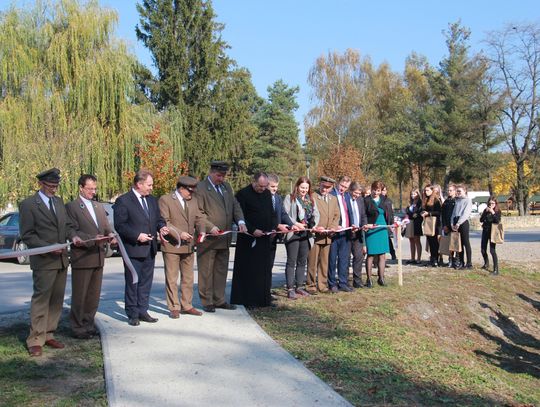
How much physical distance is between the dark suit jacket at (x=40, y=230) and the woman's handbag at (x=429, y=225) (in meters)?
9.23

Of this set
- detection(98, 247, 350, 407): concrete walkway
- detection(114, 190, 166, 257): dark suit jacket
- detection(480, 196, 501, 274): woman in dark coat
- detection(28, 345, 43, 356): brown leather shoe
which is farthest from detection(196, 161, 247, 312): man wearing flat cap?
detection(480, 196, 501, 274): woman in dark coat

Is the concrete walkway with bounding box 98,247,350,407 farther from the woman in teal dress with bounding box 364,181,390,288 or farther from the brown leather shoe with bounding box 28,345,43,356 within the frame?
the woman in teal dress with bounding box 364,181,390,288

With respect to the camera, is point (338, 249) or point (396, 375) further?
point (338, 249)

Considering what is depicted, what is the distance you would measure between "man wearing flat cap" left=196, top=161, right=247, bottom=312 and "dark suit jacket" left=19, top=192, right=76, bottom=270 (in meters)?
2.28

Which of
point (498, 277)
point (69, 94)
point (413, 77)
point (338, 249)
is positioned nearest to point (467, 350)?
point (338, 249)

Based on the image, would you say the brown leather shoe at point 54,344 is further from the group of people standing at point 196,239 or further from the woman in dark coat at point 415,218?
the woman in dark coat at point 415,218

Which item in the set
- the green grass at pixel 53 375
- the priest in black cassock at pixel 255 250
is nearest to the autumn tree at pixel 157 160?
the priest in black cassock at pixel 255 250

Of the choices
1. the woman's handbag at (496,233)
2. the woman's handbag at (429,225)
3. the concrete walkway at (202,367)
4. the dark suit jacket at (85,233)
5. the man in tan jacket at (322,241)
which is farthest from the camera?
the woman's handbag at (429,225)

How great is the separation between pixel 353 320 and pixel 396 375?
7.64ft

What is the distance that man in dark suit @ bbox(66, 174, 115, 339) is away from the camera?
714 centimetres

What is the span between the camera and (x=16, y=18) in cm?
2550

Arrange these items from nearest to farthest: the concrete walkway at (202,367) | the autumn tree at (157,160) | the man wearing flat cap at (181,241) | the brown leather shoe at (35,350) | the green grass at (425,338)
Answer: the concrete walkway at (202,367) → the green grass at (425,338) → the brown leather shoe at (35,350) → the man wearing flat cap at (181,241) → the autumn tree at (157,160)

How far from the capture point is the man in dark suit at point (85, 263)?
7.14 m

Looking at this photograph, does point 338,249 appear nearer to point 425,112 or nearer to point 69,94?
point 69,94
